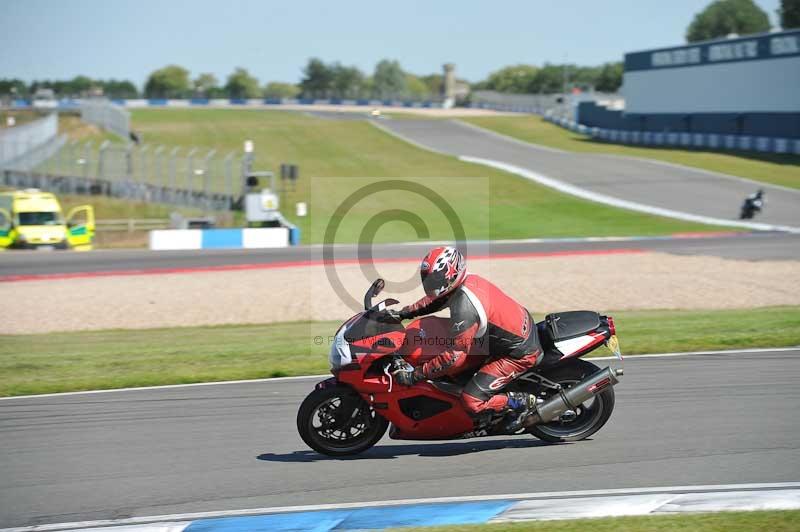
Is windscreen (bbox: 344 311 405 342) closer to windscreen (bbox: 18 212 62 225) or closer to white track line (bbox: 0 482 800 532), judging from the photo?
white track line (bbox: 0 482 800 532)

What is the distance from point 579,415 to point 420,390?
1589mm

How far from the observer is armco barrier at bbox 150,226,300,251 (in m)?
31.6

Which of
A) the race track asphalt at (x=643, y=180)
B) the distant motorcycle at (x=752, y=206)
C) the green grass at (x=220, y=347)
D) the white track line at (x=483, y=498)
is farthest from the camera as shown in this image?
the race track asphalt at (x=643, y=180)

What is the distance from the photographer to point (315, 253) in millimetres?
29234

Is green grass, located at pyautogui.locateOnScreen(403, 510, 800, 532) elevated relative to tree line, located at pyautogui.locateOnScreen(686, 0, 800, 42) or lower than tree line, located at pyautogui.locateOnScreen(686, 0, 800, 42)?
lower

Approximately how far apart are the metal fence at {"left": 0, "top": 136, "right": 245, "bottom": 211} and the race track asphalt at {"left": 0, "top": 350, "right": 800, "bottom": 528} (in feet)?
98.3

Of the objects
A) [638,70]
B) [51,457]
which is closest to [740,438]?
[51,457]

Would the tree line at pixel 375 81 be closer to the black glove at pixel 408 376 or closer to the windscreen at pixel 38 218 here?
the windscreen at pixel 38 218

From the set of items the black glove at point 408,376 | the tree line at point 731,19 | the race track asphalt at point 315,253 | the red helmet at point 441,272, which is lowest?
the race track asphalt at point 315,253

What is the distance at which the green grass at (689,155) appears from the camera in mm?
45562

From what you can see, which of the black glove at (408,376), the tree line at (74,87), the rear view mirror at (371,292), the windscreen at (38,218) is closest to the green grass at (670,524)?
the black glove at (408,376)

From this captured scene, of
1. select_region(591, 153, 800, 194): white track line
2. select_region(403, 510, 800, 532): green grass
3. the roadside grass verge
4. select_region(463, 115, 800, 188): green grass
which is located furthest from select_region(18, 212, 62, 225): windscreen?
select_region(463, 115, 800, 188): green grass

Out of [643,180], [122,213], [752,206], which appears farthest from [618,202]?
[122,213]

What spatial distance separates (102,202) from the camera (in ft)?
146
